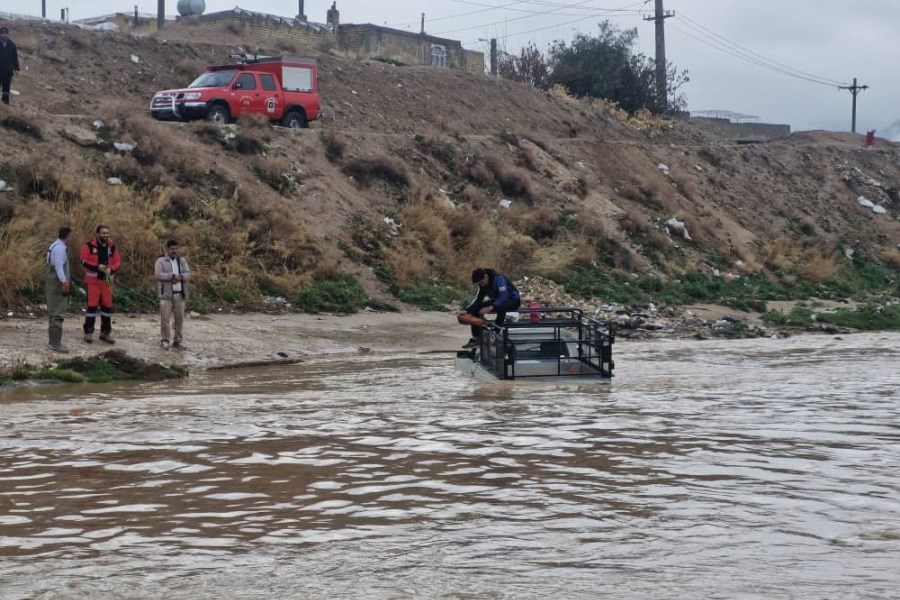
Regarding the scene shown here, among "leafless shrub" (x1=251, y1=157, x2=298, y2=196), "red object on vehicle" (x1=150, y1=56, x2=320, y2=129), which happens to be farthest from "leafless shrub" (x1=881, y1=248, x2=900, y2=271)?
"leafless shrub" (x1=251, y1=157, x2=298, y2=196)

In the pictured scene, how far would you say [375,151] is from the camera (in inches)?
1401

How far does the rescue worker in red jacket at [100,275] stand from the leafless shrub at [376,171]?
15.7 meters

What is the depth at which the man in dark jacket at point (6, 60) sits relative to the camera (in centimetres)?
2767

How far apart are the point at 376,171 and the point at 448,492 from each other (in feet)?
82.3

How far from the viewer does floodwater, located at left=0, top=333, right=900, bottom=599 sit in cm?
737

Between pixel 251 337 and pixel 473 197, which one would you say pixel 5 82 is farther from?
pixel 473 197

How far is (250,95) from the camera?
33.9 m

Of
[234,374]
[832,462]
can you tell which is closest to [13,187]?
[234,374]

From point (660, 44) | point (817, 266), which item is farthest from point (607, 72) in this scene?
point (817, 266)

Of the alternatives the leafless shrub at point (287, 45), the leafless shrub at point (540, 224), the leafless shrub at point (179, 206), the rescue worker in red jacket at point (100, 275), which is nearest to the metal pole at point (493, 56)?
the leafless shrub at point (287, 45)

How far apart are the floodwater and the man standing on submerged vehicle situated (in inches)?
55.3

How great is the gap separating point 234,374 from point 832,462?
9.74 metres

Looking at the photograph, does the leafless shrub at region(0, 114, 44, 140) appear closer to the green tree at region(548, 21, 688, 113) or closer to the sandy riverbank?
the sandy riverbank

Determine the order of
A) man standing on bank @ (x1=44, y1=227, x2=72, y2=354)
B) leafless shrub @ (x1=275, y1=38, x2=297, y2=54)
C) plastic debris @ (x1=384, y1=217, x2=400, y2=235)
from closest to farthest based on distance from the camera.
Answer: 1. man standing on bank @ (x1=44, y1=227, x2=72, y2=354)
2. plastic debris @ (x1=384, y1=217, x2=400, y2=235)
3. leafless shrub @ (x1=275, y1=38, x2=297, y2=54)
